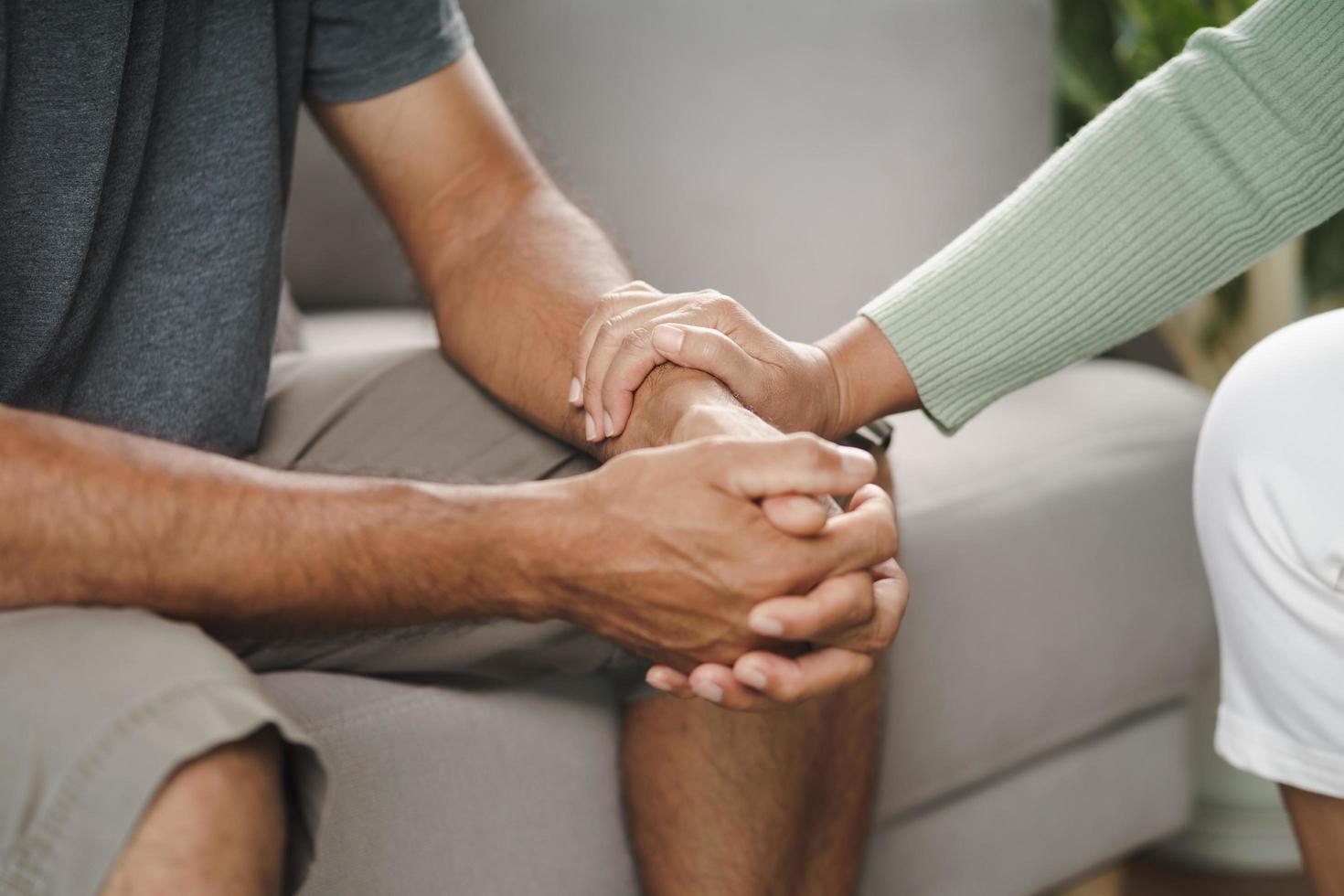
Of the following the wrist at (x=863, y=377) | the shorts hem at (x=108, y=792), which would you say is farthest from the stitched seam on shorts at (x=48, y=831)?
the wrist at (x=863, y=377)

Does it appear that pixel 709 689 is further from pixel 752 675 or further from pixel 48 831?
pixel 48 831

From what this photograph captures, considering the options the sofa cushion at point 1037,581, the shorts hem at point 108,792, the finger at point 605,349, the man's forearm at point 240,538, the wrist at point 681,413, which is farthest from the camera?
the sofa cushion at point 1037,581

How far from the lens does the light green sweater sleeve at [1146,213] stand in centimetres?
87

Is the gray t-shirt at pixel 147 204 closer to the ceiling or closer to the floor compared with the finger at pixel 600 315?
closer to the ceiling

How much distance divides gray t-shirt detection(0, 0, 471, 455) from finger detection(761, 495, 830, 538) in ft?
1.47

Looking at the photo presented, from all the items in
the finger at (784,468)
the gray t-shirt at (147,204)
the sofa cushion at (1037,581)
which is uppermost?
the gray t-shirt at (147,204)

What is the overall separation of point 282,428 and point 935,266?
0.51m

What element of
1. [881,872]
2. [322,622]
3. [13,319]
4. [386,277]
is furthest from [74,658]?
[386,277]

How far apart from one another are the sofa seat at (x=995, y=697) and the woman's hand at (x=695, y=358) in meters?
0.21

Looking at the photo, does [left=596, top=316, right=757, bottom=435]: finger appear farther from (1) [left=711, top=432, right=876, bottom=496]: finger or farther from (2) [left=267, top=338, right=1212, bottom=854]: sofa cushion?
(2) [left=267, top=338, right=1212, bottom=854]: sofa cushion

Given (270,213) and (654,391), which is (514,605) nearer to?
(654,391)

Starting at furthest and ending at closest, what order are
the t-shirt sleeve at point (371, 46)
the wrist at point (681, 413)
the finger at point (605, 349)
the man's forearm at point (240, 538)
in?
the t-shirt sleeve at point (371, 46) → the finger at point (605, 349) → the wrist at point (681, 413) → the man's forearm at point (240, 538)

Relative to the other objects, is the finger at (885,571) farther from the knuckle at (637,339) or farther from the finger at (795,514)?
the knuckle at (637,339)

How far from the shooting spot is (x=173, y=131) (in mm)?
886
